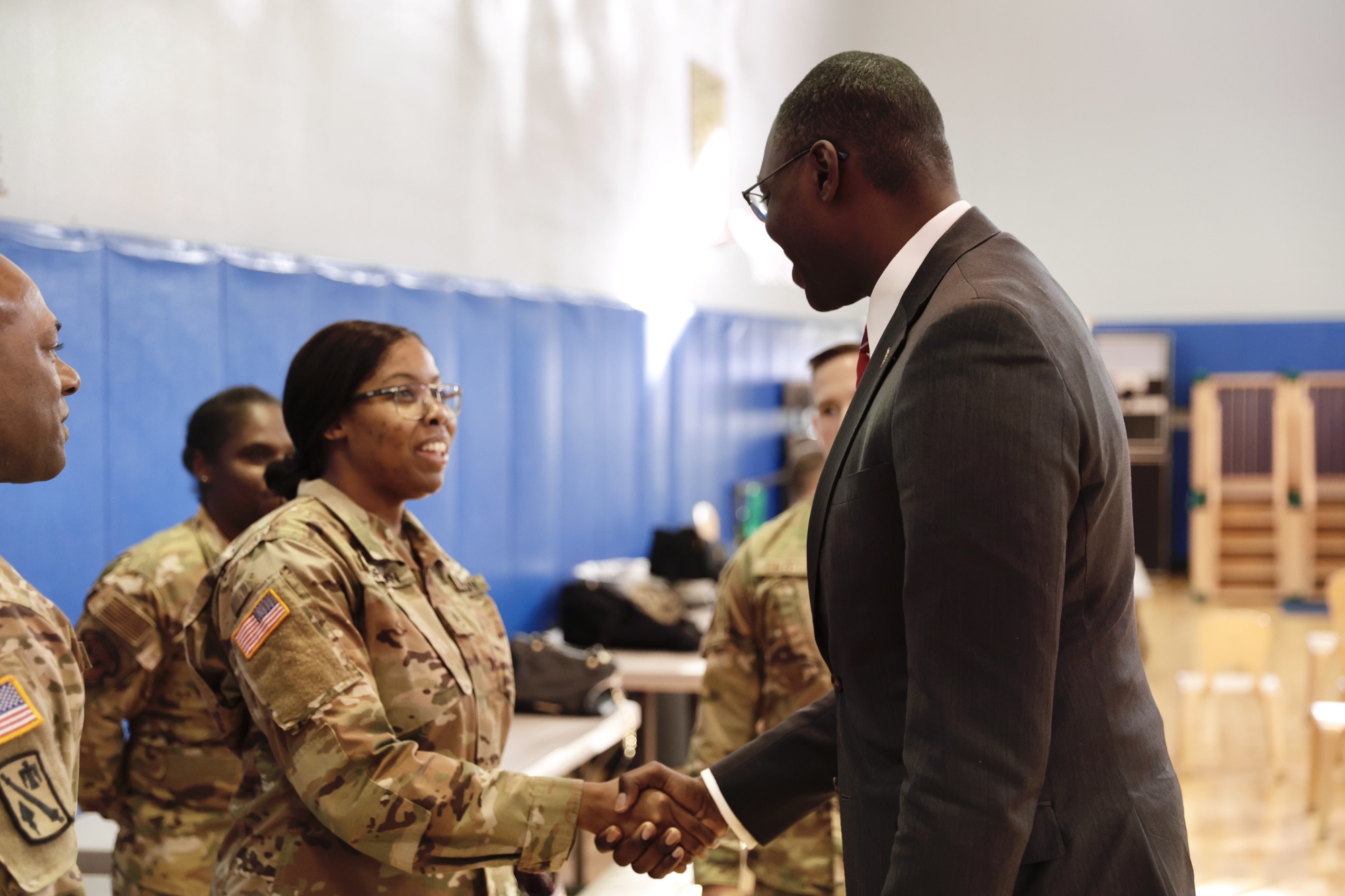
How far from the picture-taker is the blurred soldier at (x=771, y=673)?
8.40 feet

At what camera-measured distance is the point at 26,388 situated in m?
1.36

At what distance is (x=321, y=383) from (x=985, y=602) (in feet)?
4.32

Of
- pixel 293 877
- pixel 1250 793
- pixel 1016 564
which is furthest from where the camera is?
pixel 1250 793

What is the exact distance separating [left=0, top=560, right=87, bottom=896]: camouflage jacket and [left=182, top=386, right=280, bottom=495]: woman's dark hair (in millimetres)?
1609

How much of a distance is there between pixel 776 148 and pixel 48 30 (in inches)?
109

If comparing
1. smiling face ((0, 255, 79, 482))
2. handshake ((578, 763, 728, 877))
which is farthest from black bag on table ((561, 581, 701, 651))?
smiling face ((0, 255, 79, 482))

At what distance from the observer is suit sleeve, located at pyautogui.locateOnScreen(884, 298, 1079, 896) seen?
1.16 m

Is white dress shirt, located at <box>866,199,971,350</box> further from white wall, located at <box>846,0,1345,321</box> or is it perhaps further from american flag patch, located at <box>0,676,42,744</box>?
white wall, located at <box>846,0,1345,321</box>

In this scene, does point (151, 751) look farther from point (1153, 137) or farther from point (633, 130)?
point (1153, 137)

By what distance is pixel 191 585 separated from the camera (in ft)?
8.77

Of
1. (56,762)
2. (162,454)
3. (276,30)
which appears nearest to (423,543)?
(56,762)

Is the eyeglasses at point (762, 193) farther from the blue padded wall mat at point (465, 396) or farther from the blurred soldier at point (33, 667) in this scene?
the blue padded wall mat at point (465, 396)

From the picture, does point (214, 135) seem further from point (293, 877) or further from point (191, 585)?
point (293, 877)

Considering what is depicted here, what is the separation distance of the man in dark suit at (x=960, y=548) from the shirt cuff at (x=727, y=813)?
1.75 ft
